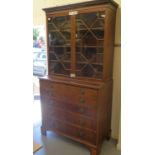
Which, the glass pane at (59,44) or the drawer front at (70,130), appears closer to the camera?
the drawer front at (70,130)

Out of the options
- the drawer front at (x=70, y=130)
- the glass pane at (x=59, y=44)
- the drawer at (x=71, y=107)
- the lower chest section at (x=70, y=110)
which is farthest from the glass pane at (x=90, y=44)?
the drawer front at (x=70, y=130)

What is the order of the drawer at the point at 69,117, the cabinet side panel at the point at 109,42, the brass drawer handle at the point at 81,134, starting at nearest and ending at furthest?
1. the cabinet side panel at the point at 109,42
2. the drawer at the point at 69,117
3. the brass drawer handle at the point at 81,134

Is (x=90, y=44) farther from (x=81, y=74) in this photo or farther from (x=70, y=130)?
(x=70, y=130)

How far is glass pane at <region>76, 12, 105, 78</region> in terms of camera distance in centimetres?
228

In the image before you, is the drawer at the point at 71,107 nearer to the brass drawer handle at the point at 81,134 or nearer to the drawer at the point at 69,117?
the drawer at the point at 69,117

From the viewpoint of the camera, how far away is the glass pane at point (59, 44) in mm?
2584

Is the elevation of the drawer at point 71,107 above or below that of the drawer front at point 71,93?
below

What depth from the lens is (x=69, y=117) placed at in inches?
99.0

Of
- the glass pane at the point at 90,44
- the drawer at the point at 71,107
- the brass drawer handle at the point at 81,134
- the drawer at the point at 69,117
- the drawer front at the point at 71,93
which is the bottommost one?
the brass drawer handle at the point at 81,134

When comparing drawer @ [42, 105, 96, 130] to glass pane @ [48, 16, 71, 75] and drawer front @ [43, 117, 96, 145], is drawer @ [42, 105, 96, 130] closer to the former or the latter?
drawer front @ [43, 117, 96, 145]
